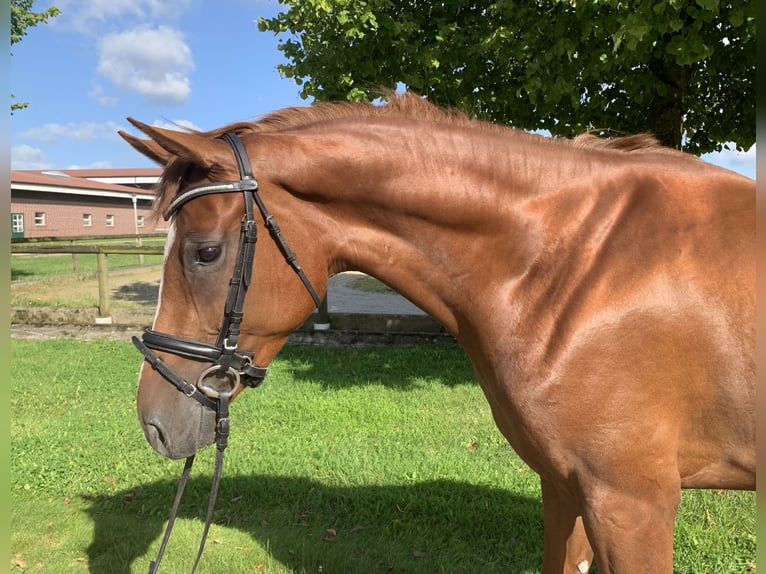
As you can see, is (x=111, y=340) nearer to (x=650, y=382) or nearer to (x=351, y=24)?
(x=351, y=24)

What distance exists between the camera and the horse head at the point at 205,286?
169cm

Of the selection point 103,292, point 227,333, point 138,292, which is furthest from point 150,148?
point 138,292

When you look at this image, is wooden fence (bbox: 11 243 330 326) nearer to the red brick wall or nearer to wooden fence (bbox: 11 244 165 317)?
wooden fence (bbox: 11 244 165 317)

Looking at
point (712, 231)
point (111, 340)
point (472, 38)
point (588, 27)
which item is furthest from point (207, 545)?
point (111, 340)

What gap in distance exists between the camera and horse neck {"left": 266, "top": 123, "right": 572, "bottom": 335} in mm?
1845

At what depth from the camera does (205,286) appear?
1.70 metres

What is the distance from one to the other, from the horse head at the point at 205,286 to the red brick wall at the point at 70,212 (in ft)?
94.6

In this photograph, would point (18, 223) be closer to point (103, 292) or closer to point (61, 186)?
point (61, 186)

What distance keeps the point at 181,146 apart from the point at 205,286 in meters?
0.46

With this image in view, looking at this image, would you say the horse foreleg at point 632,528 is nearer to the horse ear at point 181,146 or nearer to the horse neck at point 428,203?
the horse neck at point 428,203

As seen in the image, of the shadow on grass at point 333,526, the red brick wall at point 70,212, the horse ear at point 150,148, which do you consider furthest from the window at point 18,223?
the horse ear at point 150,148

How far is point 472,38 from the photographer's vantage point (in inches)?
232

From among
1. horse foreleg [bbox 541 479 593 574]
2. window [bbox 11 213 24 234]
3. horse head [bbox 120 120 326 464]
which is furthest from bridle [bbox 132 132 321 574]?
window [bbox 11 213 24 234]

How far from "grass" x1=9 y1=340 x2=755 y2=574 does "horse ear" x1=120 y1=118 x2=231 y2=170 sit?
2410 mm
